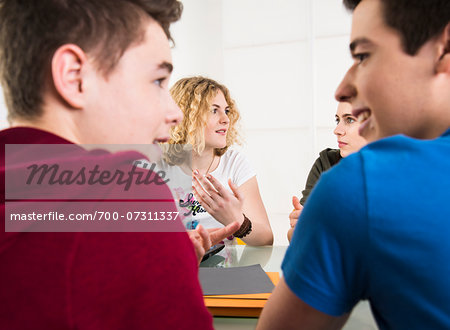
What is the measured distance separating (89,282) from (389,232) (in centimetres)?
36

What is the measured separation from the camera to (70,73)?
1.90 feet

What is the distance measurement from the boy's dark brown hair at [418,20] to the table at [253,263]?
2.12 ft

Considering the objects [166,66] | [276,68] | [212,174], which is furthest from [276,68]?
[166,66]

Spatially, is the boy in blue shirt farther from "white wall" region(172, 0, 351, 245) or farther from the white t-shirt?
"white wall" region(172, 0, 351, 245)

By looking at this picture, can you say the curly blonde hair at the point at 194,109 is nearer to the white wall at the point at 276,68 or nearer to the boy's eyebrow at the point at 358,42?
the white wall at the point at 276,68

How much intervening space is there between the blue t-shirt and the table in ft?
1.39

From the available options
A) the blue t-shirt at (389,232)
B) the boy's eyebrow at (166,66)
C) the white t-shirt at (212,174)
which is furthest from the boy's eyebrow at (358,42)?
the white t-shirt at (212,174)

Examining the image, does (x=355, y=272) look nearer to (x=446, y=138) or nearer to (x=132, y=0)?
(x=446, y=138)

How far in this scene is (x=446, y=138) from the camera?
511mm

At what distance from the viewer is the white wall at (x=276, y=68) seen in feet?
12.8

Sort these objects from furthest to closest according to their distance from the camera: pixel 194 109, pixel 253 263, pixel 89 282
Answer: pixel 194 109
pixel 253 263
pixel 89 282

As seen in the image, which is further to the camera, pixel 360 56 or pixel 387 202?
pixel 360 56

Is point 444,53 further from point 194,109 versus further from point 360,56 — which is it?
point 194,109

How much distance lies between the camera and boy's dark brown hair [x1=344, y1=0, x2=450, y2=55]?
0.57 metres
